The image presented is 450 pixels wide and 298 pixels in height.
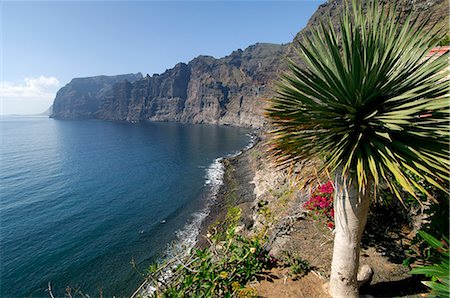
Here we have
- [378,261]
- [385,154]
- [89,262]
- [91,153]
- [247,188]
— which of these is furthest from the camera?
[91,153]

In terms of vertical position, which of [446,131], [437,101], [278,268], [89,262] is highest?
[437,101]

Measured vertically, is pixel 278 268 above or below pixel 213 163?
above

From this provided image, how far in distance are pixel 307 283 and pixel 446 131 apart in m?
4.02

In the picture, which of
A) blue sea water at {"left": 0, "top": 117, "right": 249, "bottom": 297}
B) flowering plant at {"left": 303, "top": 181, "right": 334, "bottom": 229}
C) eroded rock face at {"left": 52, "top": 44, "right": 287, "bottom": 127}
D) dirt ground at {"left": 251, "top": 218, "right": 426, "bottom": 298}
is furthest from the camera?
eroded rock face at {"left": 52, "top": 44, "right": 287, "bottom": 127}

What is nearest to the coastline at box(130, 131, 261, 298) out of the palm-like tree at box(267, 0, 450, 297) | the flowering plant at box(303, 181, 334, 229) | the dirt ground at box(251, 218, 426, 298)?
the flowering plant at box(303, 181, 334, 229)

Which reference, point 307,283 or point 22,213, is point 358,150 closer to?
point 307,283

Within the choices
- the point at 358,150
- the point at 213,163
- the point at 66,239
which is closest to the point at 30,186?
the point at 66,239

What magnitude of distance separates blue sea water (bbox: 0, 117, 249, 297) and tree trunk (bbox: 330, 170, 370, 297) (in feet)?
57.0

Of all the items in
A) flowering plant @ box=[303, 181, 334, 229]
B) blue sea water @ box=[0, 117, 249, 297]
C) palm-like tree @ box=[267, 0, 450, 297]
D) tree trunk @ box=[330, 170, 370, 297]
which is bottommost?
blue sea water @ box=[0, 117, 249, 297]

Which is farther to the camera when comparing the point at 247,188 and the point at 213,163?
the point at 213,163

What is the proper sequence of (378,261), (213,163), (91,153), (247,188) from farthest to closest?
(91,153), (213,163), (247,188), (378,261)

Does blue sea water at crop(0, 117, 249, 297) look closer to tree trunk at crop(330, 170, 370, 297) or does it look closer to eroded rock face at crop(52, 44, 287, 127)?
tree trunk at crop(330, 170, 370, 297)

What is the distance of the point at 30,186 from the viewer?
36.9 m

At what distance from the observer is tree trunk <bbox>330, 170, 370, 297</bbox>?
3.91m
